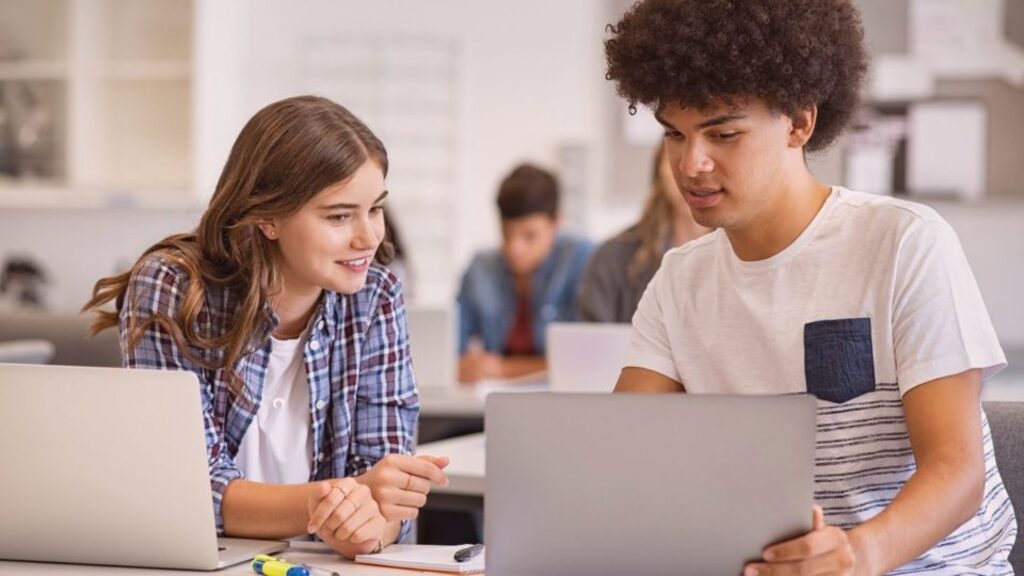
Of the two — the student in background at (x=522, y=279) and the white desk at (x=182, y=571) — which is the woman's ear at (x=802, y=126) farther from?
the student in background at (x=522, y=279)

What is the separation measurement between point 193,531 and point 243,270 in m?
0.49

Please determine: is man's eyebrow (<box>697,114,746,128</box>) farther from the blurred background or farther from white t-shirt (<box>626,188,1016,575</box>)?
the blurred background

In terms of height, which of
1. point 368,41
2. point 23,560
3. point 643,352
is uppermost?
point 368,41

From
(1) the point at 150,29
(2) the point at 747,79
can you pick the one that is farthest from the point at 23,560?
(1) the point at 150,29

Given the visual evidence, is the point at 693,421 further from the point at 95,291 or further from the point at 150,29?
the point at 150,29

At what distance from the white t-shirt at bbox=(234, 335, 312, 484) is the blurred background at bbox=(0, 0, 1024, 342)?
327 centimetres

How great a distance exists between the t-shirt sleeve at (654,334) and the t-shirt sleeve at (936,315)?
32 cm

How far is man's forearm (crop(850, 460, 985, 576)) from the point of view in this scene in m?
1.31

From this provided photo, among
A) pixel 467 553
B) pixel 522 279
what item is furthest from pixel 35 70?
pixel 467 553

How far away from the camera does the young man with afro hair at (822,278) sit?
1440 mm

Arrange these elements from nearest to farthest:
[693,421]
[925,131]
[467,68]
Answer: [693,421] < [925,131] < [467,68]

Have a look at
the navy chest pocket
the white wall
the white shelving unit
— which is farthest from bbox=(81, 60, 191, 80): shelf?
the navy chest pocket

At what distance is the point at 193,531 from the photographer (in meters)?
1.42

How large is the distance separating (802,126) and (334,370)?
28.4 inches
